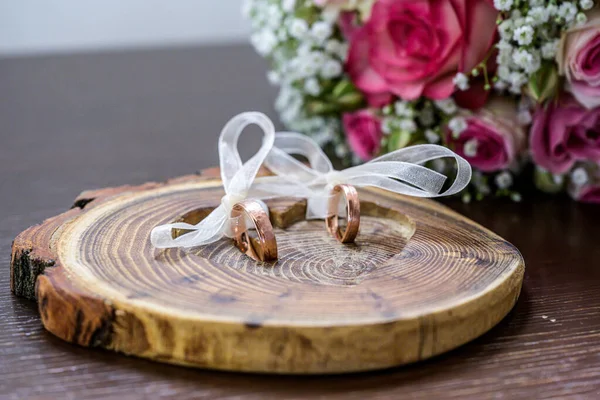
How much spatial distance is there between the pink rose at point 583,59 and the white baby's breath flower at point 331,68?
30 centimetres

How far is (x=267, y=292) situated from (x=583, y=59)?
1.54 feet

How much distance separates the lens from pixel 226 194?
28.0 inches

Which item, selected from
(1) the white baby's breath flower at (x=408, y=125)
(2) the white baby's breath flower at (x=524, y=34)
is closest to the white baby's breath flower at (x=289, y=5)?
(1) the white baby's breath flower at (x=408, y=125)

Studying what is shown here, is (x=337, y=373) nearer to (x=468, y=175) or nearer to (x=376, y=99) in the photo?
(x=468, y=175)

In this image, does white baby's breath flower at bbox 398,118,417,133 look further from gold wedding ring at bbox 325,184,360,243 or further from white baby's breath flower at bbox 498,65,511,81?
gold wedding ring at bbox 325,184,360,243

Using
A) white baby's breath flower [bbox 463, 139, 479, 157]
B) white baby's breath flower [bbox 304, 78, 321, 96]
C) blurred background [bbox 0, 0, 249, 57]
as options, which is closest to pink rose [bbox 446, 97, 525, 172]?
white baby's breath flower [bbox 463, 139, 479, 157]

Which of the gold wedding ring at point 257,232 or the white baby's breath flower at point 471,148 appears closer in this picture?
the gold wedding ring at point 257,232

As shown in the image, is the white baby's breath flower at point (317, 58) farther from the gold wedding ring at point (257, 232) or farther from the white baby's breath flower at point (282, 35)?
the gold wedding ring at point (257, 232)

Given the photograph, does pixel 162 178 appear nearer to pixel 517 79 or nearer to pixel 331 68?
pixel 331 68

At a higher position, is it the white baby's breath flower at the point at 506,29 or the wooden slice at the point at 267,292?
the white baby's breath flower at the point at 506,29

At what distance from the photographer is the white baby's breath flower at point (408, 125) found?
0.91 meters

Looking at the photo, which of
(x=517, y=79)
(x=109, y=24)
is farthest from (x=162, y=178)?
(x=109, y=24)

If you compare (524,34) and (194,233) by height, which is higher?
(524,34)

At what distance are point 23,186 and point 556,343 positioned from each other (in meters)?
0.66
